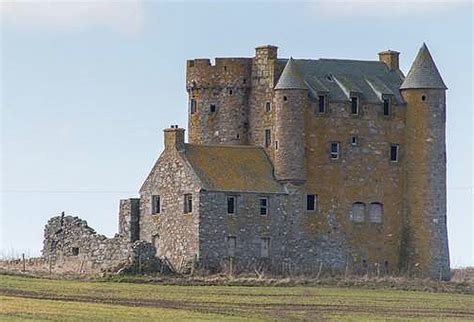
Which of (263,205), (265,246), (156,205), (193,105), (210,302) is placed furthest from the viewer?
(193,105)

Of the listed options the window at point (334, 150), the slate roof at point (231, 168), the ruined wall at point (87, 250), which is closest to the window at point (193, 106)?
the slate roof at point (231, 168)

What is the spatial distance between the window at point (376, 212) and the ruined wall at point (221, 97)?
8.33 m

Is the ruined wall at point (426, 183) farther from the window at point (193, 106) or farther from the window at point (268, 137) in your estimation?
the window at point (193, 106)

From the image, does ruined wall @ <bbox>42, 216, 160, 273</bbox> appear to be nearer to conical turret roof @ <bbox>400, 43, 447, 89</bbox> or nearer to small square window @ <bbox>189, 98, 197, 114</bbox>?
small square window @ <bbox>189, 98, 197, 114</bbox>

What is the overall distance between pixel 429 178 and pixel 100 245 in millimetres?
18907

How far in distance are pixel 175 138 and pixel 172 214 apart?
4.22 m

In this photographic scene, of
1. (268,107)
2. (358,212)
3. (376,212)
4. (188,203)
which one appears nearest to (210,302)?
(188,203)

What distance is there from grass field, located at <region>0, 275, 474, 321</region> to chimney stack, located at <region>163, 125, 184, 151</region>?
13.5 meters

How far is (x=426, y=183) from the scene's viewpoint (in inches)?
4281

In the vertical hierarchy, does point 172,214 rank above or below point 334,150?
below

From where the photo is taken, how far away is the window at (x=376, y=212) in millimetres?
109062

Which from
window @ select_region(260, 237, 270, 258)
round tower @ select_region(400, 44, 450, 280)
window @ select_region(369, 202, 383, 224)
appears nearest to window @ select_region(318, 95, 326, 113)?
round tower @ select_region(400, 44, 450, 280)

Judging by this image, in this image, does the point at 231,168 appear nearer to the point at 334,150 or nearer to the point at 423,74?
the point at 334,150

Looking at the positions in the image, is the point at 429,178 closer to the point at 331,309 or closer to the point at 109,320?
the point at 331,309
